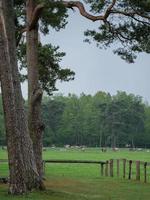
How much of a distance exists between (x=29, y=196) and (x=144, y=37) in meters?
9.05

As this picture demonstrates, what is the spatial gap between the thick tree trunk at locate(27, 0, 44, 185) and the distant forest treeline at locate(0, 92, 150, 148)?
114m

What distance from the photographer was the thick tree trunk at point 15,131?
15.3 m

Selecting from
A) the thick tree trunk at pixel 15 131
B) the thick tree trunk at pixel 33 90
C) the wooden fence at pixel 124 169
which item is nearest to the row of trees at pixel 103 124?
the wooden fence at pixel 124 169

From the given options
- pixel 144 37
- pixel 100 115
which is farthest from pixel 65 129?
pixel 144 37

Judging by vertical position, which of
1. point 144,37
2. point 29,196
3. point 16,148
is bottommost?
point 29,196

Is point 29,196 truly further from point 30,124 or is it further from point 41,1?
point 41,1

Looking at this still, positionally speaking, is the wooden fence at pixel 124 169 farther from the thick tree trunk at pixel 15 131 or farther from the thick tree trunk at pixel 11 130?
the thick tree trunk at pixel 11 130

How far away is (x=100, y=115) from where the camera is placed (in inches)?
5664

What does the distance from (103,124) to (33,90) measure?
12214 cm

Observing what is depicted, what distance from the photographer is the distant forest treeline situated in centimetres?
14000

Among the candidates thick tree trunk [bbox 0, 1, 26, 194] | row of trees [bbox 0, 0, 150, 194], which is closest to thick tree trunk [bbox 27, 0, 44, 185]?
row of trees [bbox 0, 0, 150, 194]

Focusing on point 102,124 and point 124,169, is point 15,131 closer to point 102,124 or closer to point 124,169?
point 124,169

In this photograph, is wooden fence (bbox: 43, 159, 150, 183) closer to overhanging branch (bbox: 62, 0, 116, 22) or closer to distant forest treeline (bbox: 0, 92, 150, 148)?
overhanging branch (bbox: 62, 0, 116, 22)

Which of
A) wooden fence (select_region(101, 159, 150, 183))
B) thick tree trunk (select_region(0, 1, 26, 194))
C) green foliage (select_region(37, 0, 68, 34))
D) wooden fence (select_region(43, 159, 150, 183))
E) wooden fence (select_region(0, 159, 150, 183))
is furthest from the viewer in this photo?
wooden fence (select_region(0, 159, 150, 183))
